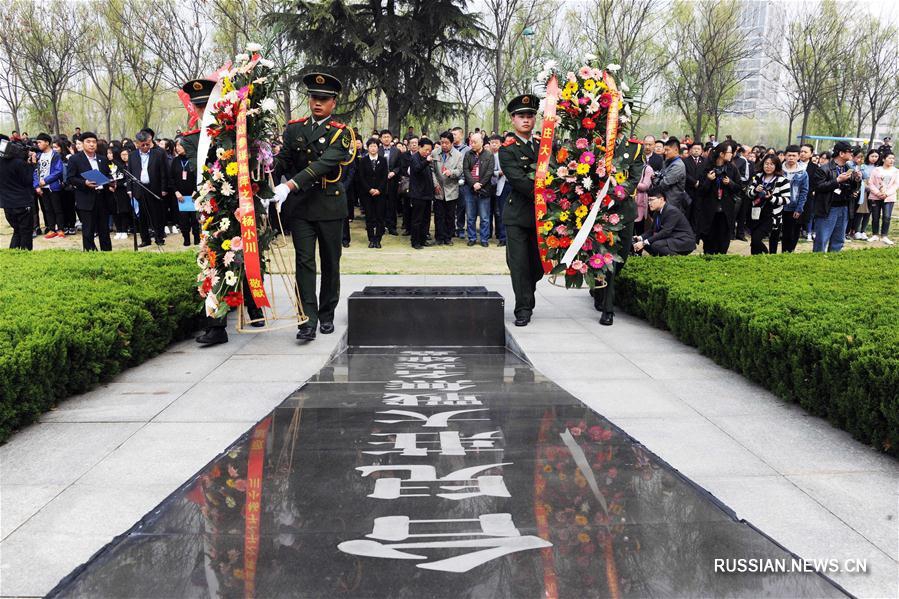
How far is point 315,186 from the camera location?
661 cm

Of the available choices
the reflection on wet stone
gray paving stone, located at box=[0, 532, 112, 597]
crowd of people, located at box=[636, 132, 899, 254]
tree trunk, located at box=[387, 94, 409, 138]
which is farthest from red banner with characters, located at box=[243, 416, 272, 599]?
tree trunk, located at box=[387, 94, 409, 138]

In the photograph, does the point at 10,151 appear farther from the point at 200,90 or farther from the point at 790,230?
the point at 790,230

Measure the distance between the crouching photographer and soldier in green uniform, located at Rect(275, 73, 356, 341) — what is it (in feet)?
22.7

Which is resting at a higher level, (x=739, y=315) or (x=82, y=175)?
(x=82, y=175)

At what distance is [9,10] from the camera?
2725cm

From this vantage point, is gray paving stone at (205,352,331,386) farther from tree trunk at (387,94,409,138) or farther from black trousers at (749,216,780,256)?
tree trunk at (387,94,409,138)

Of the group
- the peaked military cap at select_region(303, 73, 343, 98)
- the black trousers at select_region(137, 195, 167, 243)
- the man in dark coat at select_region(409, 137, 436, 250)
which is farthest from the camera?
the man in dark coat at select_region(409, 137, 436, 250)

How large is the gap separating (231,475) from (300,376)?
212cm

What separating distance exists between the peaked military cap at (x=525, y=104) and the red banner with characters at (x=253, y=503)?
13.7 feet

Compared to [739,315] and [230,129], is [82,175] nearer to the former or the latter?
[230,129]

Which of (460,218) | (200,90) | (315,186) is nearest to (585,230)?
(315,186)

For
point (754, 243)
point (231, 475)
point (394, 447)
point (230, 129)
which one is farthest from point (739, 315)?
point (754, 243)

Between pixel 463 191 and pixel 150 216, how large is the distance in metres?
6.13

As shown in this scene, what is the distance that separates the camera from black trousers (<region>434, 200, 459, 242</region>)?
14.5 m
